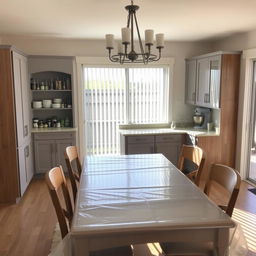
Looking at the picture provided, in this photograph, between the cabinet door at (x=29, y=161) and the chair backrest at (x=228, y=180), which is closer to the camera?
the chair backrest at (x=228, y=180)

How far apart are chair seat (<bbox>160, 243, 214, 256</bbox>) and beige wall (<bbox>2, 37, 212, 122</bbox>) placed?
142 inches

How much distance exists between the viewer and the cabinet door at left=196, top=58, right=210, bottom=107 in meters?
4.51

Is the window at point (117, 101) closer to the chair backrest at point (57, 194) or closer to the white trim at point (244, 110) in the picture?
the white trim at point (244, 110)

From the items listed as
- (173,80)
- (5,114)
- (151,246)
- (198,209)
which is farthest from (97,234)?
(173,80)

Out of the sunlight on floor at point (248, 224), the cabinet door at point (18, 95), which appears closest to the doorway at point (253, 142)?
the sunlight on floor at point (248, 224)

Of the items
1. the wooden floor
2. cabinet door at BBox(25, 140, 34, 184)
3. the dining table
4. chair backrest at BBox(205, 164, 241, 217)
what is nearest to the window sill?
cabinet door at BBox(25, 140, 34, 184)

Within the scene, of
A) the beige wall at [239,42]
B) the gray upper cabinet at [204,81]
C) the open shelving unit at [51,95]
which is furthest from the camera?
the open shelving unit at [51,95]

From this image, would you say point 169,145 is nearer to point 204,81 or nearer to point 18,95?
point 204,81

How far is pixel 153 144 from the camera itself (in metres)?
4.66

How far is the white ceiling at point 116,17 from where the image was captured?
8.99ft

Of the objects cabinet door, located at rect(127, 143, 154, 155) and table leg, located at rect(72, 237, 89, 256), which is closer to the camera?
table leg, located at rect(72, 237, 89, 256)

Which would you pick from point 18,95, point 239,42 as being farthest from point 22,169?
point 239,42

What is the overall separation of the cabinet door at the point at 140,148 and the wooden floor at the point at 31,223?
149 cm

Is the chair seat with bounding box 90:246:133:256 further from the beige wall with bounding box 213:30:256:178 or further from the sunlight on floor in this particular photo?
the beige wall with bounding box 213:30:256:178
